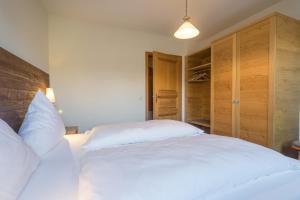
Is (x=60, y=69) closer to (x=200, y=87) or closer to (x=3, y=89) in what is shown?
(x=3, y=89)

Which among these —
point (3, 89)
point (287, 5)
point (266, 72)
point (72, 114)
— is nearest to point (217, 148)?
point (266, 72)

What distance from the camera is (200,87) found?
11.8 feet

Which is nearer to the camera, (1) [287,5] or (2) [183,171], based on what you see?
(2) [183,171]

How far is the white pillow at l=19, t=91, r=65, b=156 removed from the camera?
43.9 inches

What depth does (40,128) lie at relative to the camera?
1.20m

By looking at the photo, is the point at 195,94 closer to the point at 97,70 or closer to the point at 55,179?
the point at 97,70

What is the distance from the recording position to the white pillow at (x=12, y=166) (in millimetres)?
609

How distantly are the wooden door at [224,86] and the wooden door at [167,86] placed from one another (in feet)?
2.97

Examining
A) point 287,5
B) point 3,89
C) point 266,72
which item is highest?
point 287,5

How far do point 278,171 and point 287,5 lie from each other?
7.27ft

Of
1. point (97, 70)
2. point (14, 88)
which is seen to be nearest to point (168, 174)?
point (14, 88)

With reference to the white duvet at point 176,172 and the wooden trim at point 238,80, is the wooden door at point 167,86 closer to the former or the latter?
the wooden trim at point 238,80

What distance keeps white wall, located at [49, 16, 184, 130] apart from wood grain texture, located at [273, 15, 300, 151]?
2.11 meters

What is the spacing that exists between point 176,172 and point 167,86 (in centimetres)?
262
